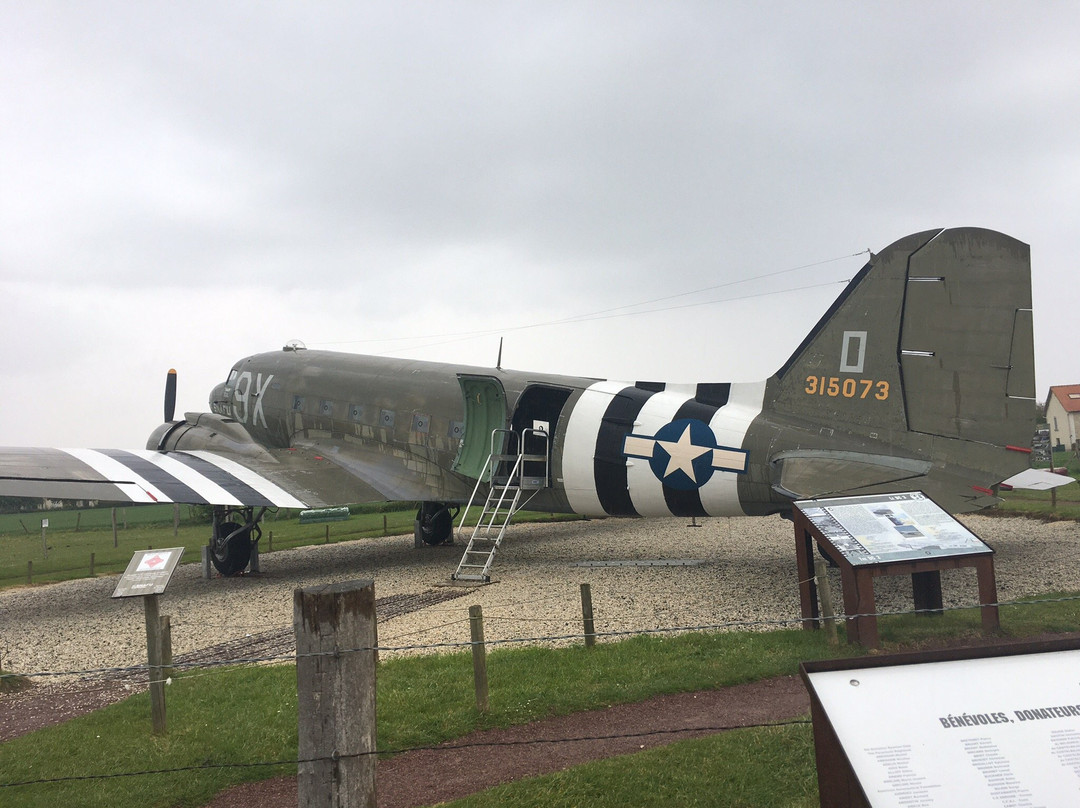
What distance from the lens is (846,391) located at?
40.8ft

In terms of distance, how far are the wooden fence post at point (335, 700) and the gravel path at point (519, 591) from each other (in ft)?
19.5

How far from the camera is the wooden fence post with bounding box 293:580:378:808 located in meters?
4.30

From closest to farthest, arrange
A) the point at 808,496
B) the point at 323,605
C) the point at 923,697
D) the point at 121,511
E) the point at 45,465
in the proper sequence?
the point at 923,697, the point at 323,605, the point at 808,496, the point at 45,465, the point at 121,511

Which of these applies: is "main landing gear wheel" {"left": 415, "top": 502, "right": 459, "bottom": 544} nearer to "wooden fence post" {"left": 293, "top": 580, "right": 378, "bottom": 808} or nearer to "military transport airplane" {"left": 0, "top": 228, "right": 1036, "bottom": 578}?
"military transport airplane" {"left": 0, "top": 228, "right": 1036, "bottom": 578}

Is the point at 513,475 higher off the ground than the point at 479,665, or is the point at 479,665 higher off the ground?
the point at 513,475

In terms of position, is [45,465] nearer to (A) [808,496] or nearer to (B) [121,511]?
(A) [808,496]

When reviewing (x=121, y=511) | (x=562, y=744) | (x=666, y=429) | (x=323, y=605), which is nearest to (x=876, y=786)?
(x=323, y=605)

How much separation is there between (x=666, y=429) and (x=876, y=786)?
11.2 meters

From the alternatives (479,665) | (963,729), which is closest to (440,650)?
(479,665)

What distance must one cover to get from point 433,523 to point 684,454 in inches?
358

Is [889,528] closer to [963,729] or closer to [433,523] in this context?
[963,729]

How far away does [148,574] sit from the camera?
8102 millimetres

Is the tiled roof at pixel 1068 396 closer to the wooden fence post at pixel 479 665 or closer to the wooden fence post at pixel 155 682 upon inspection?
the wooden fence post at pixel 479 665

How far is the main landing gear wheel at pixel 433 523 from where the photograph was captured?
68.8 feet
